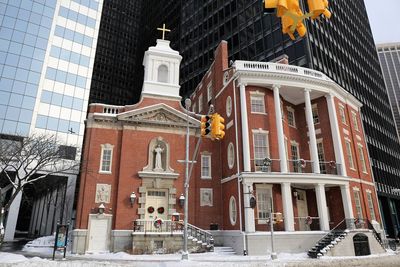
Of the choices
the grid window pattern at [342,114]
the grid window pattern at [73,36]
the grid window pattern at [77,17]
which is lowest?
the grid window pattern at [342,114]

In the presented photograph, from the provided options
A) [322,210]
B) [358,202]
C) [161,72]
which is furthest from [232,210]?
[161,72]

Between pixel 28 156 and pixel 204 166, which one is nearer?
pixel 28 156

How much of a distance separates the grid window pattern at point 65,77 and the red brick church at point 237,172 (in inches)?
998

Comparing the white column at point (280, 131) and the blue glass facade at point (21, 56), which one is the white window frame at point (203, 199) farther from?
the blue glass facade at point (21, 56)

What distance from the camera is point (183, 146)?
28.3 meters

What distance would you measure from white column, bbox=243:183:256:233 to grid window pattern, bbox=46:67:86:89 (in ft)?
128

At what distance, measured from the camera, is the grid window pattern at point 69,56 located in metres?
50.8

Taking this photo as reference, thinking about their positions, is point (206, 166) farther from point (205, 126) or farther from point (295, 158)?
point (205, 126)

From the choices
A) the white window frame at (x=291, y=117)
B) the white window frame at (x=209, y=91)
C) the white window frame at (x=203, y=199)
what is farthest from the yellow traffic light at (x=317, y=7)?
the white window frame at (x=209, y=91)

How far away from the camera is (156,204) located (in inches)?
1027

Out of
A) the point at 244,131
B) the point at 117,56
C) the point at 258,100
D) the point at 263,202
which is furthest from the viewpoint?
the point at 117,56

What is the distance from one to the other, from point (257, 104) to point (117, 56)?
269 ft

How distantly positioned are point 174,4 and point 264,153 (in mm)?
64493

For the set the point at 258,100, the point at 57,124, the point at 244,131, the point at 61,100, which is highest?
the point at 61,100
